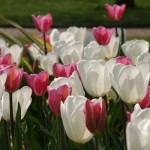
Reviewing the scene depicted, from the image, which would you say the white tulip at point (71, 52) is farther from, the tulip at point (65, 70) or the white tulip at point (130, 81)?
the white tulip at point (130, 81)

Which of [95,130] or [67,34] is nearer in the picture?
[95,130]

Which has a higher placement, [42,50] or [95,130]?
[95,130]

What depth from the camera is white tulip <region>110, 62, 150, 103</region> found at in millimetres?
2008

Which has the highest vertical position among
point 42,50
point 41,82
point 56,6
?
point 41,82

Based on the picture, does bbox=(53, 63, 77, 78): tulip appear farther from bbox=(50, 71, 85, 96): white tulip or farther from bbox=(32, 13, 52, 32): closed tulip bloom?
bbox=(32, 13, 52, 32): closed tulip bloom

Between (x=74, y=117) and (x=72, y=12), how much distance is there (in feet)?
48.9

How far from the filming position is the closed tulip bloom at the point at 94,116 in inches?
65.9

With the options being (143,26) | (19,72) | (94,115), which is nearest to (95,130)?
(94,115)

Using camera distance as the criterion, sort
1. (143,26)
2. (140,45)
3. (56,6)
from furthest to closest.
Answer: (56,6), (143,26), (140,45)

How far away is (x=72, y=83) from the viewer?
2.13 meters

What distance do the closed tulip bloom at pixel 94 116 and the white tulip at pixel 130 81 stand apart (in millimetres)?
312

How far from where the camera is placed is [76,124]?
176cm

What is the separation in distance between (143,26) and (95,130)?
1302cm

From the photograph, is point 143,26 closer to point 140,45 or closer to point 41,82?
point 140,45
